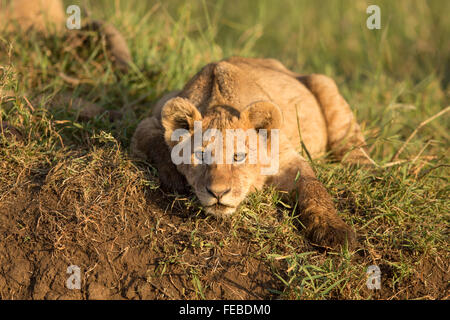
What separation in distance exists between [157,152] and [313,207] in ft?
5.65

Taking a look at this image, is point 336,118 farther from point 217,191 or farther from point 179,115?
point 217,191

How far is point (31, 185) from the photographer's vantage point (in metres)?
4.84

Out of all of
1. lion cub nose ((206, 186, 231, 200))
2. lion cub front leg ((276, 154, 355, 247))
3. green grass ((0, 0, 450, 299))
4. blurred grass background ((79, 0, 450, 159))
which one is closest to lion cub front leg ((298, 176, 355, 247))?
lion cub front leg ((276, 154, 355, 247))

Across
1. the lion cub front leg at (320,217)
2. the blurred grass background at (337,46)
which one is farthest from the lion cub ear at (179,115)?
the blurred grass background at (337,46)

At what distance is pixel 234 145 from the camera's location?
461 cm

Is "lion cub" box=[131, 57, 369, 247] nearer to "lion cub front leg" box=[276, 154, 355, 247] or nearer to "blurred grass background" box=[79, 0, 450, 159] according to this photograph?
"lion cub front leg" box=[276, 154, 355, 247]

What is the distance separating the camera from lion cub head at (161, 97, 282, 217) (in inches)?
174

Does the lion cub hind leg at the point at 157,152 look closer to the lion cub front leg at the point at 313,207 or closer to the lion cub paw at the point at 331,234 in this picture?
the lion cub front leg at the point at 313,207

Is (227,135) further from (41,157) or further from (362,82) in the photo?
(362,82)

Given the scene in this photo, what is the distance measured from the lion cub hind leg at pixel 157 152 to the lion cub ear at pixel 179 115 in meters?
0.35

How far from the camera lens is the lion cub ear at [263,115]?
15.4 ft

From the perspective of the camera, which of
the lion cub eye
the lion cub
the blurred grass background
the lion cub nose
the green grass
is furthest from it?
the blurred grass background

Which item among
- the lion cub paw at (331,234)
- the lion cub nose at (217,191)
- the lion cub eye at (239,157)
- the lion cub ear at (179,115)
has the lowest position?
the lion cub paw at (331,234)

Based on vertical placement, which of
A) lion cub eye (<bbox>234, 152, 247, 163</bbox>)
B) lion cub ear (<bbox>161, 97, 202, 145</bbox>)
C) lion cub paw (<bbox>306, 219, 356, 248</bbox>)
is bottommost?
lion cub paw (<bbox>306, 219, 356, 248</bbox>)
